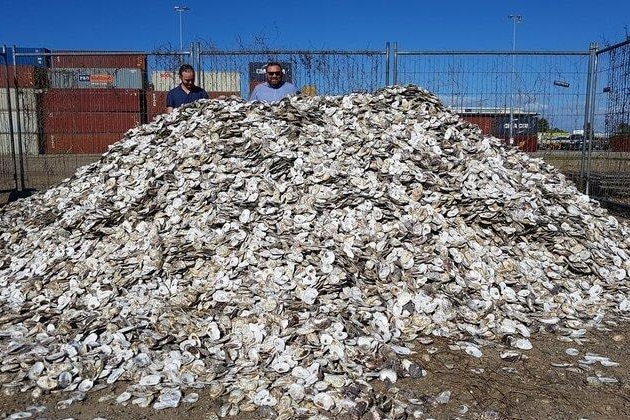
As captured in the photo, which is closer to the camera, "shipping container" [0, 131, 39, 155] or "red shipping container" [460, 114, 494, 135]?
"red shipping container" [460, 114, 494, 135]

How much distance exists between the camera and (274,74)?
6500 millimetres

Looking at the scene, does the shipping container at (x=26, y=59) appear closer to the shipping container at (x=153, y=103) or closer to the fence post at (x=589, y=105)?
the shipping container at (x=153, y=103)

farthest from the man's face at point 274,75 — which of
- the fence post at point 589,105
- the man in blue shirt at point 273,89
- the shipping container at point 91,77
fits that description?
the fence post at point 589,105

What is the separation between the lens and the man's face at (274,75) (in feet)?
21.2

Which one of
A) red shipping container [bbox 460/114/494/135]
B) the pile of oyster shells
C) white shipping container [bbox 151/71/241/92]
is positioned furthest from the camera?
red shipping container [bbox 460/114/494/135]

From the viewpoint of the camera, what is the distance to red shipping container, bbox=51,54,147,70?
337 inches

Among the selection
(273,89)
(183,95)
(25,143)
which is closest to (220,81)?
(183,95)

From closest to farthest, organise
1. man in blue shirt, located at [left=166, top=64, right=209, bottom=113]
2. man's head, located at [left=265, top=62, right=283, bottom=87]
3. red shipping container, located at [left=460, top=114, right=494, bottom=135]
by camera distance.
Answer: man's head, located at [left=265, top=62, right=283, bottom=87]
man in blue shirt, located at [left=166, top=64, right=209, bottom=113]
red shipping container, located at [left=460, top=114, right=494, bottom=135]

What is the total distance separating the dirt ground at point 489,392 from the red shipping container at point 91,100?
665cm

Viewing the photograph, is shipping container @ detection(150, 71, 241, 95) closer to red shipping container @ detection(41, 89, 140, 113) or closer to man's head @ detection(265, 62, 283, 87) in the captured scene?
red shipping container @ detection(41, 89, 140, 113)

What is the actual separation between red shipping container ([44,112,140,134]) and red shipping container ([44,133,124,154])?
8cm

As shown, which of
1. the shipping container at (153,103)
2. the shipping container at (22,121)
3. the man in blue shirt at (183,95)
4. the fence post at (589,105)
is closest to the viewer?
the man in blue shirt at (183,95)

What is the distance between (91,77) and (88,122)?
719mm

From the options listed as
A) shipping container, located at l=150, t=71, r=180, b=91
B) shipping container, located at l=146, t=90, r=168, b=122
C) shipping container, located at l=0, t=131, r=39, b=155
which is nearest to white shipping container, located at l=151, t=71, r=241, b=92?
shipping container, located at l=150, t=71, r=180, b=91
